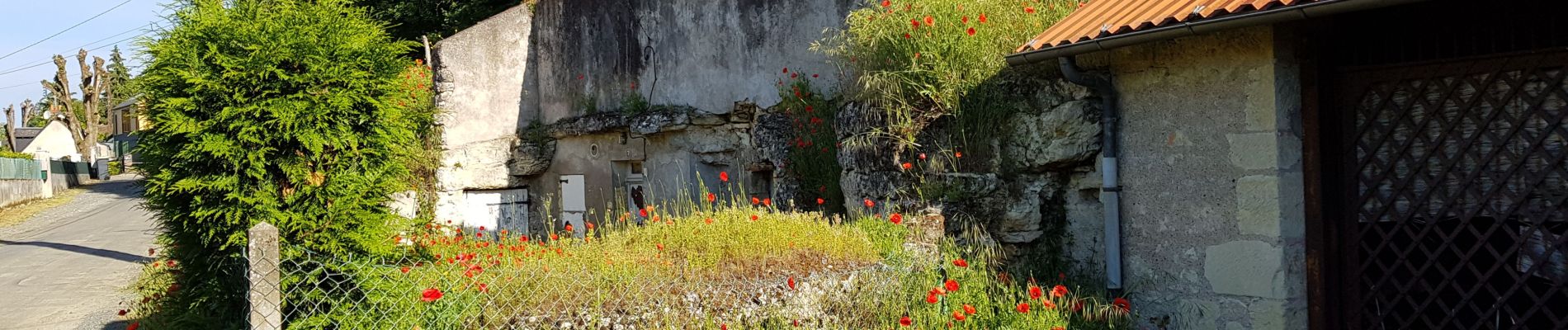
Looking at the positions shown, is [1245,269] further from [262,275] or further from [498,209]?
[498,209]

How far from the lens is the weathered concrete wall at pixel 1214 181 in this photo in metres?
4.91

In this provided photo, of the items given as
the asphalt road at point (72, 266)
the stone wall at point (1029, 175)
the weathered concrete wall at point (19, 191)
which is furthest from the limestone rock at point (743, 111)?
the weathered concrete wall at point (19, 191)

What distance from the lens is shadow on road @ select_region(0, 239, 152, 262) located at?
13.2 m

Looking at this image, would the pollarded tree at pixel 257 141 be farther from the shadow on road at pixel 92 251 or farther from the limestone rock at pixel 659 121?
the shadow on road at pixel 92 251

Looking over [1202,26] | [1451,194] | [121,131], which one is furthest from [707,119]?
[121,131]

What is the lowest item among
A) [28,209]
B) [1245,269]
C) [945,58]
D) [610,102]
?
[1245,269]

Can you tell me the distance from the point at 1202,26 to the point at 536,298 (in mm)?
3474

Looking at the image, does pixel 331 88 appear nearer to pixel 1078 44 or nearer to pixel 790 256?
pixel 790 256

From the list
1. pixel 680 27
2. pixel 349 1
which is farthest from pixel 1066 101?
pixel 680 27

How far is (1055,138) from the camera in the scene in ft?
19.6

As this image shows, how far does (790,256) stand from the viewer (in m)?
5.66

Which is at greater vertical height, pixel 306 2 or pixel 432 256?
pixel 306 2

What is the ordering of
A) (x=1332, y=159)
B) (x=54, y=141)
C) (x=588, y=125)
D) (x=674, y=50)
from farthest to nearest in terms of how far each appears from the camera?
(x=54, y=141)
(x=588, y=125)
(x=674, y=50)
(x=1332, y=159)

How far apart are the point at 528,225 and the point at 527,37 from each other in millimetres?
2385
